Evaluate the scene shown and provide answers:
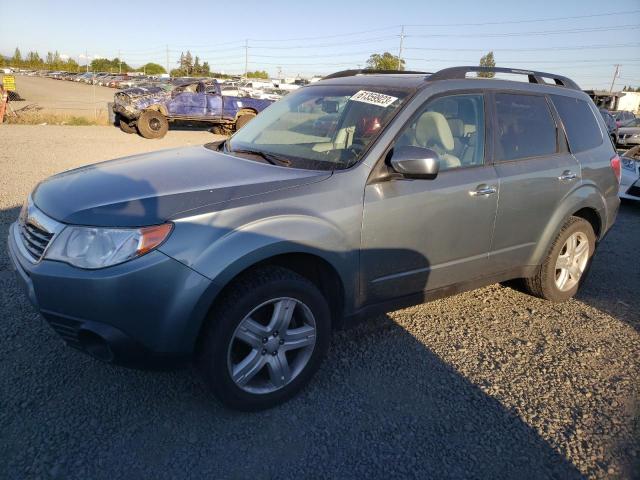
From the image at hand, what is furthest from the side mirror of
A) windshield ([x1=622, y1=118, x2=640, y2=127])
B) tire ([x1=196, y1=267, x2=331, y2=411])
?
windshield ([x1=622, y1=118, x2=640, y2=127])

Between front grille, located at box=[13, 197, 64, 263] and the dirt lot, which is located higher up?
front grille, located at box=[13, 197, 64, 263]

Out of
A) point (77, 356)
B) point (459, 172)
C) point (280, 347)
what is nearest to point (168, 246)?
point (280, 347)

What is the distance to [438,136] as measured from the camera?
10.8 feet

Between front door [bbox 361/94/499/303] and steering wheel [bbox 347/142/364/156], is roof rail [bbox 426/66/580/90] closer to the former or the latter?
front door [bbox 361/94/499/303]

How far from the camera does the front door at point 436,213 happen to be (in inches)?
114

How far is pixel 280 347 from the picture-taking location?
267cm

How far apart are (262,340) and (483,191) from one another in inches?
72.3

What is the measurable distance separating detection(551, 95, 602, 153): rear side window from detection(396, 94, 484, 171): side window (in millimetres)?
1068

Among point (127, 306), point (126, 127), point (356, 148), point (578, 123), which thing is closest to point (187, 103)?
point (126, 127)

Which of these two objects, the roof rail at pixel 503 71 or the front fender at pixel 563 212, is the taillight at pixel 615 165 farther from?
the roof rail at pixel 503 71

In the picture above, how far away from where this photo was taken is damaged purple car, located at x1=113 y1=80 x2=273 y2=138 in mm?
14727

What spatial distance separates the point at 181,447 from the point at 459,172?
2.39 meters

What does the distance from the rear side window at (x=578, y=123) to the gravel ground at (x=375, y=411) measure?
1550 mm

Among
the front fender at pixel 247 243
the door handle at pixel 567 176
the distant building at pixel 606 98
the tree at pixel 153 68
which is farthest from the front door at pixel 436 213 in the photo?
the tree at pixel 153 68
